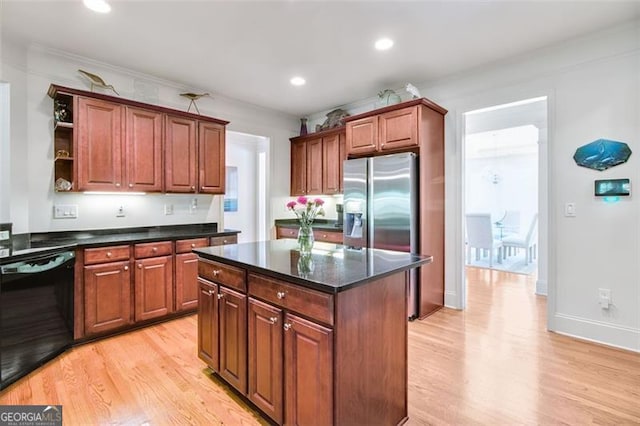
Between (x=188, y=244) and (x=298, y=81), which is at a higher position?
(x=298, y=81)

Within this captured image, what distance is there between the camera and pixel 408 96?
3.96 metres

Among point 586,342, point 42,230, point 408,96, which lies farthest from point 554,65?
point 42,230

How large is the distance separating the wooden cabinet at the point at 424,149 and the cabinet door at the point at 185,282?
237cm

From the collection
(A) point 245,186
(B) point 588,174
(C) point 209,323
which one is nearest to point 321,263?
(C) point 209,323

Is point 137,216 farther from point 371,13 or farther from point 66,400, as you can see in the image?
point 371,13

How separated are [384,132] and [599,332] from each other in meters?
2.79

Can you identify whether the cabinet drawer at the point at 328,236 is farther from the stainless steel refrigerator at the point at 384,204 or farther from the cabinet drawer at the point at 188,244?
the cabinet drawer at the point at 188,244

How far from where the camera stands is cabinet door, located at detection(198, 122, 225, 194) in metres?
3.80

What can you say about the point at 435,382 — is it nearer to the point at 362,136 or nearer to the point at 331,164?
the point at 362,136

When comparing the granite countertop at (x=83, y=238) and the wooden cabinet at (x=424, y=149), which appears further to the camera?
the wooden cabinet at (x=424, y=149)

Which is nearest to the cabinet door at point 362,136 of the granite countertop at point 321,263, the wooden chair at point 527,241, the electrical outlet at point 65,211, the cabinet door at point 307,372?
the granite countertop at point 321,263

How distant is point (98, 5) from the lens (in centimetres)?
236

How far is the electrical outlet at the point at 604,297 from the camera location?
2.76 meters

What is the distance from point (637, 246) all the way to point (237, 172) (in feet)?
17.1
